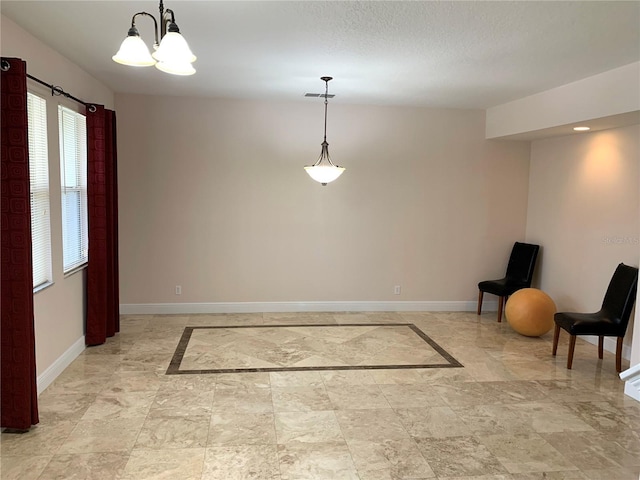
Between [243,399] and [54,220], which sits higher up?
[54,220]

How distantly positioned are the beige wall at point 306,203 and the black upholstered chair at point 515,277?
263mm

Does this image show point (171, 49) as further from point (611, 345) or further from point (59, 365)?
point (611, 345)

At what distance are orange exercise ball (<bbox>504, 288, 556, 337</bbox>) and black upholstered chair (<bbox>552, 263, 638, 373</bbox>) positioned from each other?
0.63m

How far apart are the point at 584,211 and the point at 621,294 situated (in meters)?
1.21

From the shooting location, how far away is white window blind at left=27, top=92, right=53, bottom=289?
3.48 metres

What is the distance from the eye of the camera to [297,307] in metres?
6.12

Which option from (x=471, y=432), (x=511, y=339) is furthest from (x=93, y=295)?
(x=511, y=339)

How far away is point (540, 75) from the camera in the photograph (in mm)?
4203

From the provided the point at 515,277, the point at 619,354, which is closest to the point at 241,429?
the point at 619,354

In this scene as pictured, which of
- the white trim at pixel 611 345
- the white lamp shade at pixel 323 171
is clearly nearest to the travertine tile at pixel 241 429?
the white lamp shade at pixel 323 171

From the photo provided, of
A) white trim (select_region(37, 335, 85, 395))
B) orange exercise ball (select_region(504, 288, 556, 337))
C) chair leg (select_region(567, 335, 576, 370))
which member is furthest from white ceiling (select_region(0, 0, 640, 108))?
white trim (select_region(37, 335, 85, 395))

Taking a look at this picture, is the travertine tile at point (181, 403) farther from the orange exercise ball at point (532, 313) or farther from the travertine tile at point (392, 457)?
the orange exercise ball at point (532, 313)

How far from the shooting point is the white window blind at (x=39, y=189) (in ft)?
11.4

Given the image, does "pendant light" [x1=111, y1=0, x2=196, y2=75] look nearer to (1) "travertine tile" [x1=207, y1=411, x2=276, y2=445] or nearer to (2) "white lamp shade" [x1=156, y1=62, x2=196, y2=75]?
(2) "white lamp shade" [x1=156, y1=62, x2=196, y2=75]
